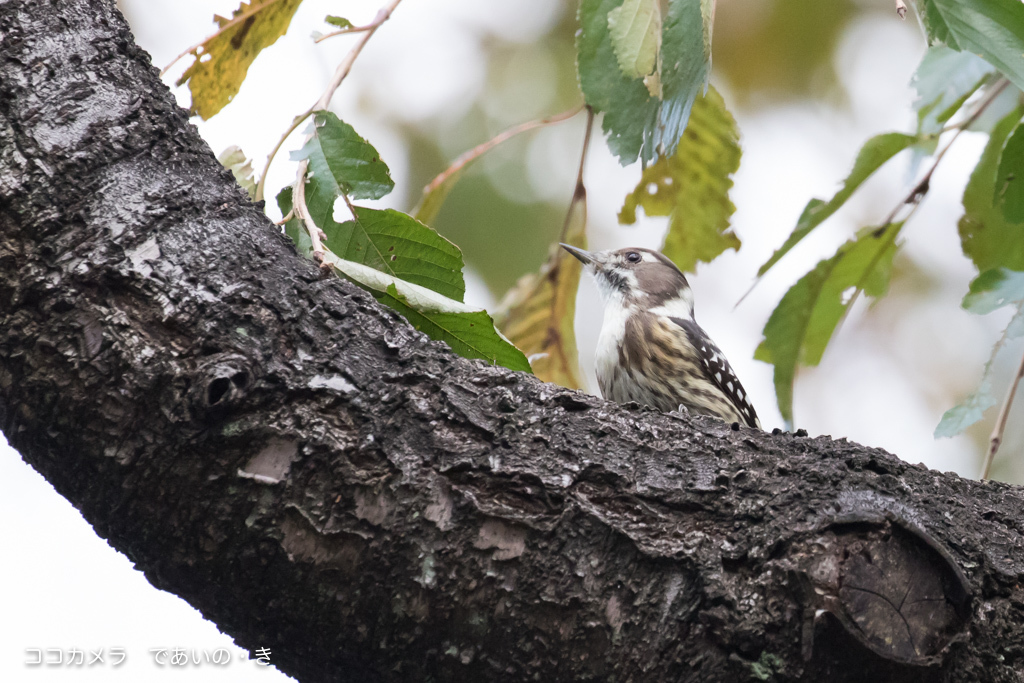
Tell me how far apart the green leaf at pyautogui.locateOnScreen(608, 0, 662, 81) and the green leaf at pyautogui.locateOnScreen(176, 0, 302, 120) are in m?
1.16

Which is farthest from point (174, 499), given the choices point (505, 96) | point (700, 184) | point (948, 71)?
point (505, 96)

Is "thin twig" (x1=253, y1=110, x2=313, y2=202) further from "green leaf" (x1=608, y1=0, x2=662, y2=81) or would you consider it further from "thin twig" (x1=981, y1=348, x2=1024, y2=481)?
"thin twig" (x1=981, y1=348, x2=1024, y2=481)

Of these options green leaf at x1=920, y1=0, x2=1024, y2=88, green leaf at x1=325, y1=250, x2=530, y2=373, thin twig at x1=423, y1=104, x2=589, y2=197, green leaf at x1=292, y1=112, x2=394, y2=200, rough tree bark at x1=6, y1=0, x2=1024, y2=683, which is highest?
thin twig at x1=423, y1=104, x2=589, y2=197

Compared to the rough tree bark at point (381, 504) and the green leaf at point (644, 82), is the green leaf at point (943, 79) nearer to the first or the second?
the green leaf at point (644, 82)

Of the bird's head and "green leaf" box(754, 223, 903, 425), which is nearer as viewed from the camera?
"green leaf" box(754, 223, 903, 425)

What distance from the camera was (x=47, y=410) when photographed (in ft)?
5.92

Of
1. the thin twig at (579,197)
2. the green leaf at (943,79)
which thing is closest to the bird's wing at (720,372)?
the thin twig at (579,197)

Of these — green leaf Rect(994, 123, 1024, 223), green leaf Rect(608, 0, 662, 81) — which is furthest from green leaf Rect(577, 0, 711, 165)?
green leaf Rect(994, 123, 1024, 223)

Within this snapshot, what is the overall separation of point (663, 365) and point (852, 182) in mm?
1567

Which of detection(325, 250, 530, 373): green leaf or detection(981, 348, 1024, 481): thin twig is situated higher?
detection(981, 348, 1024, 481): thin twig

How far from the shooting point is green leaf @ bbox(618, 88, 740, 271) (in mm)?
3484

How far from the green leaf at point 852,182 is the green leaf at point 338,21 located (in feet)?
5.35

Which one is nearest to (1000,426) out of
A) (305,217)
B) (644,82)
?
(644,82)

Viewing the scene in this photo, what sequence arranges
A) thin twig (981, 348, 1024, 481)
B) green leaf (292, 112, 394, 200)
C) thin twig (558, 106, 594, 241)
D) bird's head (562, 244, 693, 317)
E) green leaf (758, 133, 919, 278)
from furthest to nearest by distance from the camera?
bird's head (562, 244, 693, 317)
thin twig (558, 106, 594, 241)
green leaf (758, 133, 919, 278)
thin twig (981, 348, 1024, 481)
green leaf (292, 112, 394, 200)
